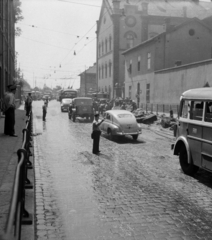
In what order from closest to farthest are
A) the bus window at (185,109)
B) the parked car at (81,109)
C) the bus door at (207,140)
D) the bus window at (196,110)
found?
the bus door at (207,140)
the bus window at (196,110)
the bus window at (185,109)
the parked car at (81,109)

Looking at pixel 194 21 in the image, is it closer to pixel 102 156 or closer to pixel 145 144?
pixel 145 144

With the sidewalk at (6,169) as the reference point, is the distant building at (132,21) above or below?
above

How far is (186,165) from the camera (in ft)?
28.5

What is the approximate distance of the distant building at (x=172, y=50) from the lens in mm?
34562

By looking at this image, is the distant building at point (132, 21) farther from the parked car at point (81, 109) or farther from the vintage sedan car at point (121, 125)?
the vintage sedan car at point (121, 125)

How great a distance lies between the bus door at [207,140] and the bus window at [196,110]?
0.92 ft

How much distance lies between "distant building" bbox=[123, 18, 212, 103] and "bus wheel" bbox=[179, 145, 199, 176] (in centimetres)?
2389

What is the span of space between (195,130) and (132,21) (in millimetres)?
47733

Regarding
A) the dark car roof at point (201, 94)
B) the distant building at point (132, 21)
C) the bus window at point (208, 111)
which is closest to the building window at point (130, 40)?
the distant building at point (132, 21)

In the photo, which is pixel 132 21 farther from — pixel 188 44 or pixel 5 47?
pixel 5 47

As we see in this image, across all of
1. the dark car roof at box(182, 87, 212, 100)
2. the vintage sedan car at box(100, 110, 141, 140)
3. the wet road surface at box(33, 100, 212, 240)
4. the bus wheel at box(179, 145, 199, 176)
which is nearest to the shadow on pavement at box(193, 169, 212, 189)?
the wet road surface at box(33, 100, 212, 240)

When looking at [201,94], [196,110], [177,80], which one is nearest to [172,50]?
[177,80]

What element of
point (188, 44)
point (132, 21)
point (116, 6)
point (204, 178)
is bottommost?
point (204, 178)

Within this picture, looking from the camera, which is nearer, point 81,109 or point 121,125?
point 121,125
